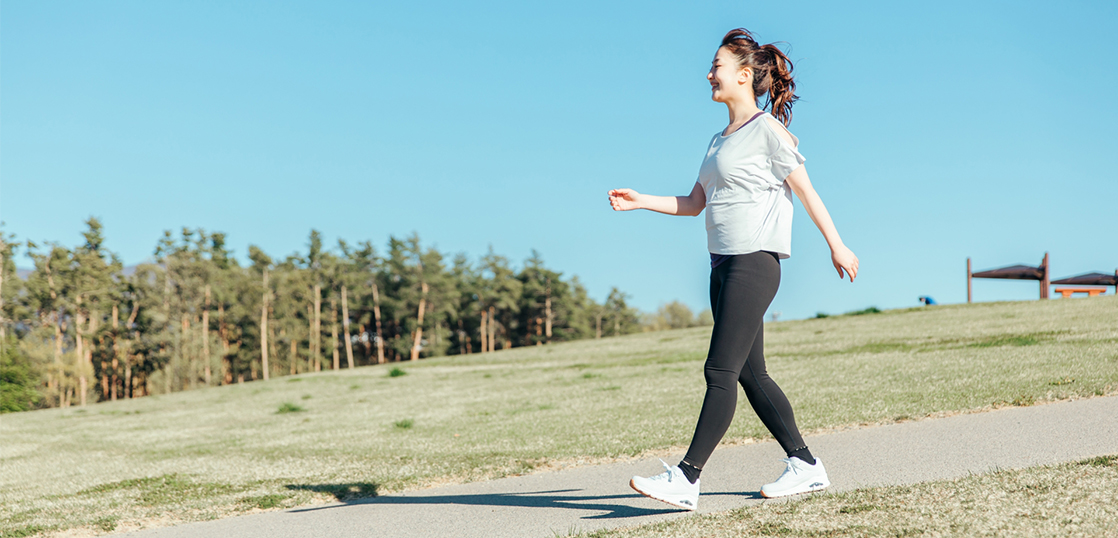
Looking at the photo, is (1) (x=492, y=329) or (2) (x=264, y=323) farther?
(1) (x=492, y=329)

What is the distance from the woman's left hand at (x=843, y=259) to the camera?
143 inches

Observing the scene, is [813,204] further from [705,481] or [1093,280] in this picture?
[1093,280]

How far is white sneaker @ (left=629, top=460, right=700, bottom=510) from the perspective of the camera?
3.64m

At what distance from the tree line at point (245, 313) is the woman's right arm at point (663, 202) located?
A: 5120cm

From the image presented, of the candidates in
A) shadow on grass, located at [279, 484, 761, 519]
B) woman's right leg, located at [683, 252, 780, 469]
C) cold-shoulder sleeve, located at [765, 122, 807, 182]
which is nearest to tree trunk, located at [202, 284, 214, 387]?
shadow on grass, located at [279, 484, 761, 519]

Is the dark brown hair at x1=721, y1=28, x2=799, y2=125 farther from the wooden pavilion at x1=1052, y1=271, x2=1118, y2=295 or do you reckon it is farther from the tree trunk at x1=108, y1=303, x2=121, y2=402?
the tree trunk at x1=108, y1=303, x2=121, y2=402

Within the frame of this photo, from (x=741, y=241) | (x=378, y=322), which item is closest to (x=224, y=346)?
(x=378, y=322)

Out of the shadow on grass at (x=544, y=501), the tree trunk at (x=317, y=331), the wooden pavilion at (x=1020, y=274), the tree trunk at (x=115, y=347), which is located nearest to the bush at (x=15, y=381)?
the tree trunk at (x=115, y=347)

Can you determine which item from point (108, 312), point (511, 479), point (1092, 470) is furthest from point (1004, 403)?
point (108, 312)

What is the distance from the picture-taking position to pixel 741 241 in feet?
12.3

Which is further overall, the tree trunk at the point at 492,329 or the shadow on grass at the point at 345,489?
the tree trunk at the point at 492,329

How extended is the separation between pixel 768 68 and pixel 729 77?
0.25 m

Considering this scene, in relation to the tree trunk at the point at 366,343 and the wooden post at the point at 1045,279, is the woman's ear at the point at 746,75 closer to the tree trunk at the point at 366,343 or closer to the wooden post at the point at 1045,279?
the wooden post at the point at 1045,279

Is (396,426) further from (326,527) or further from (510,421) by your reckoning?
(326,527)
